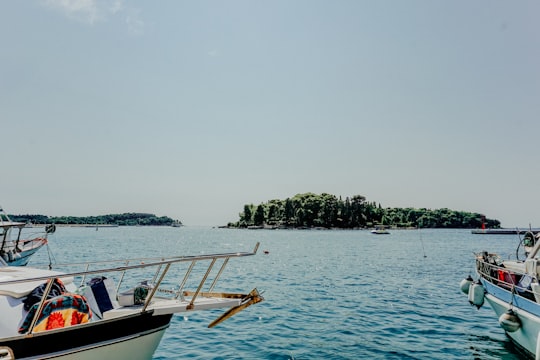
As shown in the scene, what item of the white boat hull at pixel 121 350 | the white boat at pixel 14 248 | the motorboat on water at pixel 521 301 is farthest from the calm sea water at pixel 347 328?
the white boat at pixel 14 248

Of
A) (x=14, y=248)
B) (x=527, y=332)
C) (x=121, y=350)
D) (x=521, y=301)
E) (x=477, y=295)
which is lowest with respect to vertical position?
(x=14, y=248)

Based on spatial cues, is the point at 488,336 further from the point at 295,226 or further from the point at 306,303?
the point at 295,226

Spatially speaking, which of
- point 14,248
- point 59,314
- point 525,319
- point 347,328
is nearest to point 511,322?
point 525,319

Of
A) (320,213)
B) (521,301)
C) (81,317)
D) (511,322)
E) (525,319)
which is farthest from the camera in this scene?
(320,213)

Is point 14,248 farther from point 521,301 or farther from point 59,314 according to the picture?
point 521,301

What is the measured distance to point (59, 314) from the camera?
6535 millimetres

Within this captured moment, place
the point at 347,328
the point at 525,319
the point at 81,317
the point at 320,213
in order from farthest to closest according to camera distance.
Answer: the point at 320,213 → the point at 347,328 → the point at 525,319 → the point at 81,317

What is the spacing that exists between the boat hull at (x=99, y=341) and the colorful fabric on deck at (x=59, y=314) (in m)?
0.27

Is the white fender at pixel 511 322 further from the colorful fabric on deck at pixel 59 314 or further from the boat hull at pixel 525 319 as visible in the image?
the colorful fabric on deck at pixel 59 314

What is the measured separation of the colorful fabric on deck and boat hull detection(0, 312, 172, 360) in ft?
0.87

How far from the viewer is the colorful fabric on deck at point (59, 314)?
21.0 feet

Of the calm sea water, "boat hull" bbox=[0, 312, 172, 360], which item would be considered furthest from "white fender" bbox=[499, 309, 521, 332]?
"boat hull" bbox=[0, 312, 172, 360]

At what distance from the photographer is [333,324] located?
556 inches

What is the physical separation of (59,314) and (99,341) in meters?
0.86
